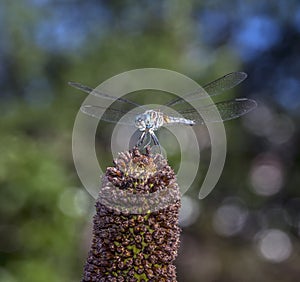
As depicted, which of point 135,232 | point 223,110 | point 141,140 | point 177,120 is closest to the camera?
point 135,232

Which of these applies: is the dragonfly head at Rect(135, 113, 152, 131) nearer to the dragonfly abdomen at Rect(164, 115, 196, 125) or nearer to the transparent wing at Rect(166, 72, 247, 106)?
the dragonfly abdomen at Rect(164, 115, 196, 125)

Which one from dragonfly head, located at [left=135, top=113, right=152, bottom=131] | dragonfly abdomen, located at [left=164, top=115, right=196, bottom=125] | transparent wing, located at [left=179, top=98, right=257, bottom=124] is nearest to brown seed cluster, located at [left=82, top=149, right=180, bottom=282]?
dragonfly head, located at [left=135, top=113, right=152, bottom=131]

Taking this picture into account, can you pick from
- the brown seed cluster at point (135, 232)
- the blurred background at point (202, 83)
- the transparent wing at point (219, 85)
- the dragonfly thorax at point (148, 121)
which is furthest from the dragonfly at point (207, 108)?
the blurred background at point (202, 83)

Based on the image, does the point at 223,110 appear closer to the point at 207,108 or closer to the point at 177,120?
the point at 207,108

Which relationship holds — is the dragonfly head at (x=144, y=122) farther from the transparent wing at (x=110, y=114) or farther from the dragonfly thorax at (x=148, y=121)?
the transparent wing at (x=110, y=114)

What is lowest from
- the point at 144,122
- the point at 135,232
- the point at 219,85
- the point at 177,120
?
the point at 135,232

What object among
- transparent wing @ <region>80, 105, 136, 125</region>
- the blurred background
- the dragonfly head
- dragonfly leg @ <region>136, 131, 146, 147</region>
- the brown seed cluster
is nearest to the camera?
the brown seed cluster

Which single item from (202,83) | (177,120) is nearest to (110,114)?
(177,120)

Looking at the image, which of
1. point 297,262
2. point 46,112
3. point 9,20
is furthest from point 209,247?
point 9,20
